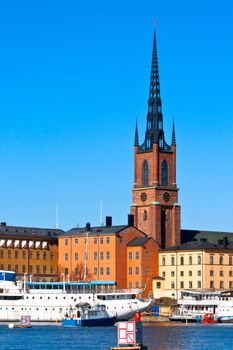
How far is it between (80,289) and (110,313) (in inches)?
282

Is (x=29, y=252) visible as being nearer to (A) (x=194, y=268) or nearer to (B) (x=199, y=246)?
(A) (x=194, y=268)

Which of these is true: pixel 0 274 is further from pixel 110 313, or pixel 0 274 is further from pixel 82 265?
pixel 82 265

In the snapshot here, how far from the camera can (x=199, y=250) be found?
17688cm

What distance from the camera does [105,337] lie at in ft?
371

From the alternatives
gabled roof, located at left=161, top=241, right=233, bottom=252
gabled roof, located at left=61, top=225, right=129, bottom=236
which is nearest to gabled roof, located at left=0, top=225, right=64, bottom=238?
gabled roof, located at left=61, top=225, right=129, bottom=236

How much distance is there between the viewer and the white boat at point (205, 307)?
496ft

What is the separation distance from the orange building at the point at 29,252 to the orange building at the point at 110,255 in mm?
5561

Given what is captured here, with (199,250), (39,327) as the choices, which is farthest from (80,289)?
(199,250)

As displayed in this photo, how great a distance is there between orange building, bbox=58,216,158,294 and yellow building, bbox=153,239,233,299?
2.30m

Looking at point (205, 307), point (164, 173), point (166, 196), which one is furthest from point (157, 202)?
point (205, 307)

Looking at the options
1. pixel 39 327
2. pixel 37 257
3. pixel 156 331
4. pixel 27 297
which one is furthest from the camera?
pixel 37 257

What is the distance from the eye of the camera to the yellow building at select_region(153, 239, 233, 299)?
177 m

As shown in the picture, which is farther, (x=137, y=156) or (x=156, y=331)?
(x=137, y=156)

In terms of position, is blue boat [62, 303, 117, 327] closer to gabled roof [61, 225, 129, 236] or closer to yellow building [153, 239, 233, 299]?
yellow building [153, 239, 233, 299]
